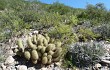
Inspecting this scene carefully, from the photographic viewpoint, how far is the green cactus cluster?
6.52 m

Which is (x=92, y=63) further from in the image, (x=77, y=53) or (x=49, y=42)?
(x=49, y=42)

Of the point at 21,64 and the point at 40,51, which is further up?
the point at 40,51

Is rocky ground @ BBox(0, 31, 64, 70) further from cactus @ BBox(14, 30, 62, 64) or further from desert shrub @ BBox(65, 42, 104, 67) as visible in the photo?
desert shrub @ BBox(65, 42, 104, 67)

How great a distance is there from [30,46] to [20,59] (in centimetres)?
49

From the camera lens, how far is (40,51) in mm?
6672

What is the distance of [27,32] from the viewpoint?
8.37 metres

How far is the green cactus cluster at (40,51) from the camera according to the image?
652 cm

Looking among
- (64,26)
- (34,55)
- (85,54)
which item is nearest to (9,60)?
(34,55)

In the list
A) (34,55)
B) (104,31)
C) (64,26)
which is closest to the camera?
(34,55)

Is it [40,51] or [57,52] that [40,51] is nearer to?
[40,51]

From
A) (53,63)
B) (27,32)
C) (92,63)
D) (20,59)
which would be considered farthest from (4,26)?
(92,63)

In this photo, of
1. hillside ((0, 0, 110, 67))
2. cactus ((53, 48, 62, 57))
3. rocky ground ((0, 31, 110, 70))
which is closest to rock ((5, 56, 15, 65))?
rocky ground ((0, 31, 110, 70))

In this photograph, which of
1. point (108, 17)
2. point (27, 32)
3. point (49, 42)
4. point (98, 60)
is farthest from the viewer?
point (108, 17)

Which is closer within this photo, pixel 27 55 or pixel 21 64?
pixel 27 55
